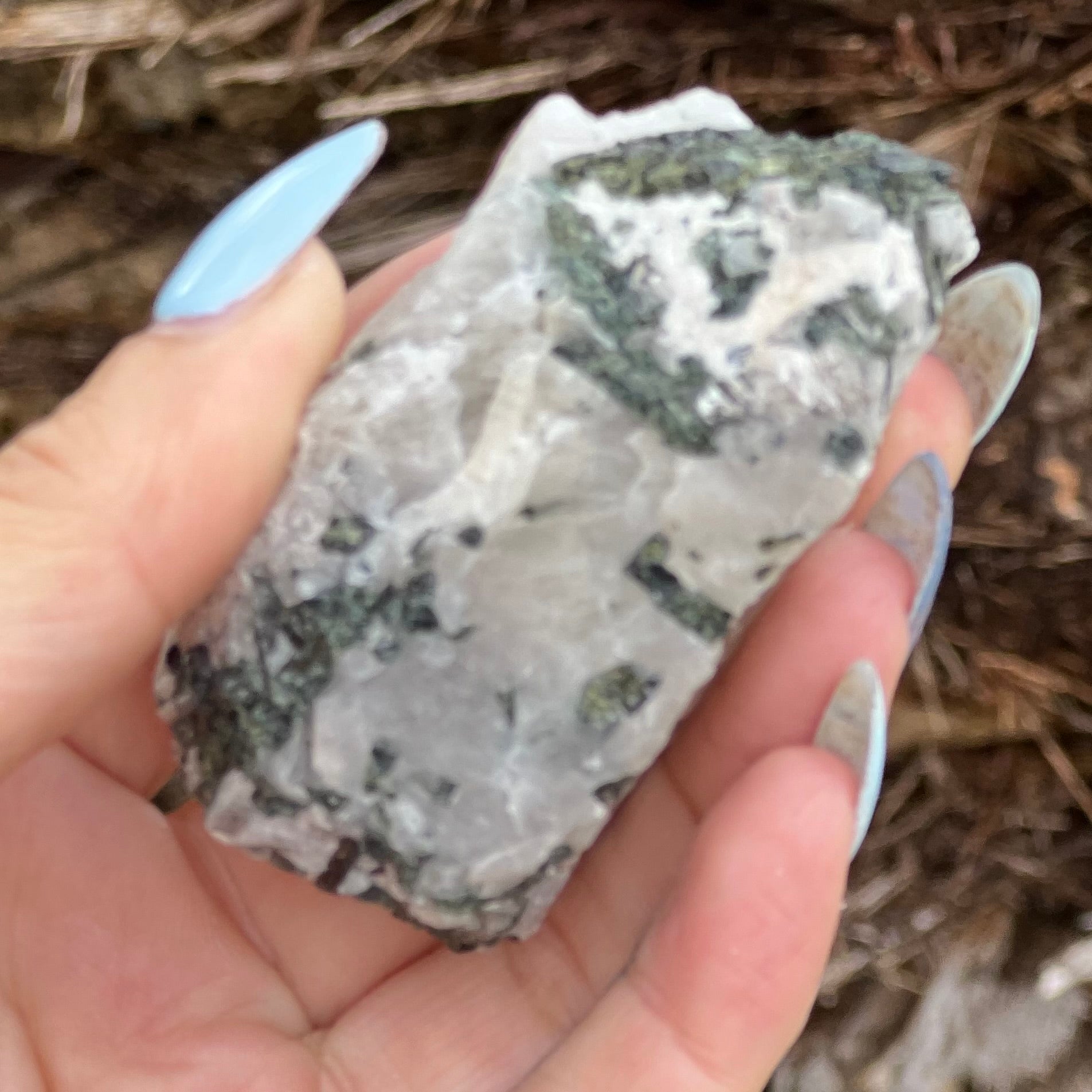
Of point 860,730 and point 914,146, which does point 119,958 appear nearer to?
point 860,730

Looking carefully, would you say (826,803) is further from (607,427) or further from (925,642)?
(925,642)

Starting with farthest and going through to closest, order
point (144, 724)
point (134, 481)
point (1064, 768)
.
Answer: point (1064, 768) → point (144, 724) → point (134, 481)

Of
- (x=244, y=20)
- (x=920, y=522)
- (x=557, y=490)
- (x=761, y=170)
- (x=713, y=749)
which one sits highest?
(x=244, y=20)

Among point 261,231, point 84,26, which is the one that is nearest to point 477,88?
point 84,26

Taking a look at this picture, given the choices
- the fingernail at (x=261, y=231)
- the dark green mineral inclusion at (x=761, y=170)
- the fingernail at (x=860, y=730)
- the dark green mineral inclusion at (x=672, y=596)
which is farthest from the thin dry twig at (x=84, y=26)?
the fingernail at (x=860, y=730)

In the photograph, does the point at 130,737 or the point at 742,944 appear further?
the point at 130,737

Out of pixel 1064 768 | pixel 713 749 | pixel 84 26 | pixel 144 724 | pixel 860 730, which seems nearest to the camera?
pixel 860 730

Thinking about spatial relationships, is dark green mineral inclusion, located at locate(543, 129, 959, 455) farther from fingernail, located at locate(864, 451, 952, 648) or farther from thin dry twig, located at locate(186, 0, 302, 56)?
thin dry twig, located at locate(186, 0, 302, 56)

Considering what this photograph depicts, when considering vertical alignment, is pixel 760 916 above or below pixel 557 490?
below
